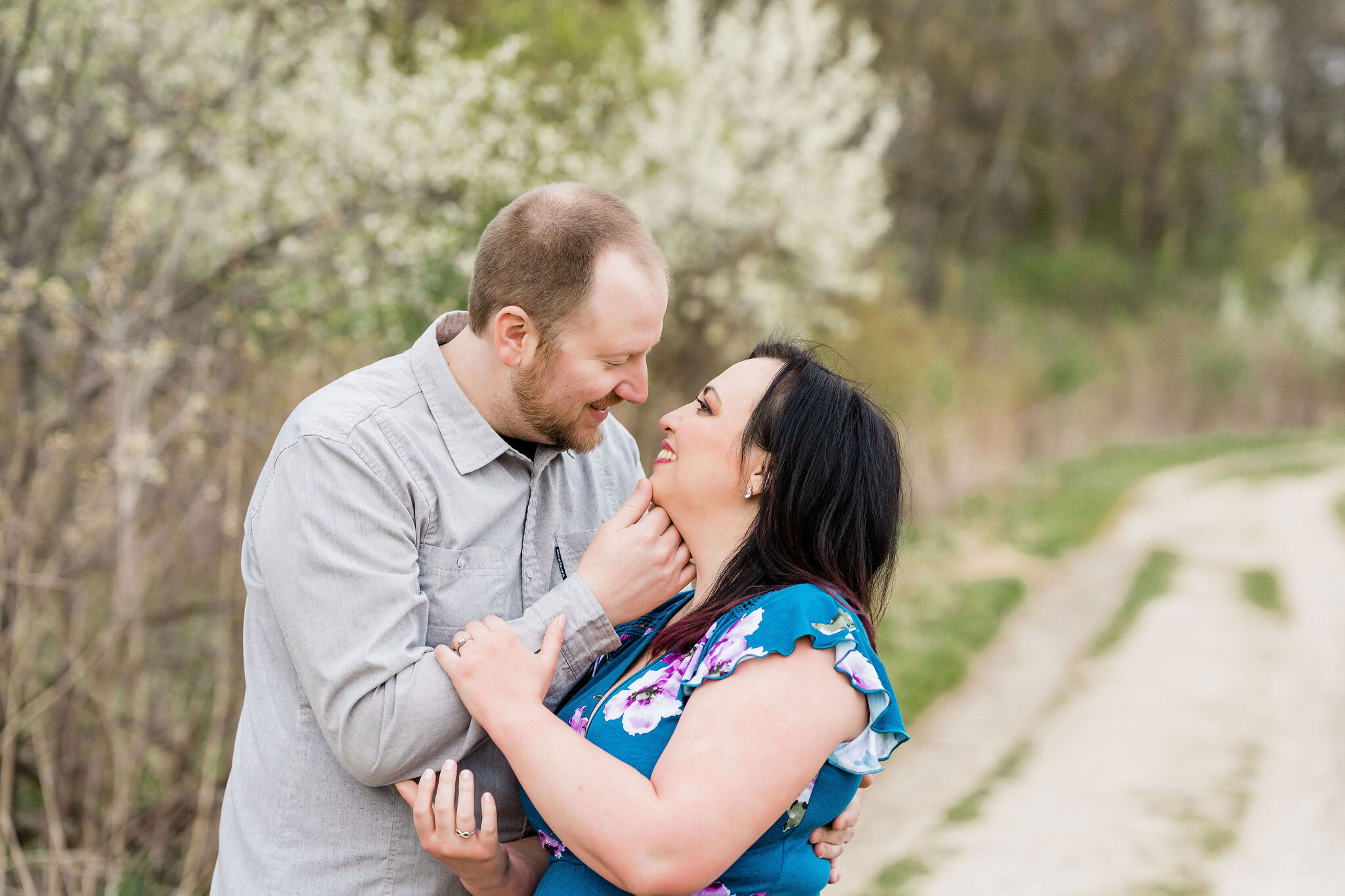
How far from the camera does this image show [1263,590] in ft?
39.1

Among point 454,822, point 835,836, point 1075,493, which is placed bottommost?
point 1075,493

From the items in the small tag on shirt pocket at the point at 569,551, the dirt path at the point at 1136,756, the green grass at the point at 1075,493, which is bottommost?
the green grass at the point at 1075,493

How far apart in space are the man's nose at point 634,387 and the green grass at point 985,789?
4899 millimetres

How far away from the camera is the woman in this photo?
182cm

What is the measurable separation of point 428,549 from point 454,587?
0.27ft

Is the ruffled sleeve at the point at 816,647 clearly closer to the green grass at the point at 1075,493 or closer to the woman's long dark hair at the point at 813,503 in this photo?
the woman's long dark hair at the point at 813,503

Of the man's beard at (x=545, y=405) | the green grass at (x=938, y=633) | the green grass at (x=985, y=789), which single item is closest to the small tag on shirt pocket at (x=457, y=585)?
the man's beard at (x=545, y=405)

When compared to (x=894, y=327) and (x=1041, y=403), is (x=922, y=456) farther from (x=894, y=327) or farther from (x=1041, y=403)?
(x=1041, y=403)

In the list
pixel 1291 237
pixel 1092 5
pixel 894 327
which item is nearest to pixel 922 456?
pixel 894 327

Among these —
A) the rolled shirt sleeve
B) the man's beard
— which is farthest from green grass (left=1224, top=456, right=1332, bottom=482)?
the rolled shirt sleeve

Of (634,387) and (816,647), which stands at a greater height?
(634,387)

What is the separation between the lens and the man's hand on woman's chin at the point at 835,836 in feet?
7.16

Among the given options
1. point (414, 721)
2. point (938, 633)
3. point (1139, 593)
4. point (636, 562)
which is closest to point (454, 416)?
point (636, 562)

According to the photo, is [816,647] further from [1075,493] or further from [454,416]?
[1075,493]
